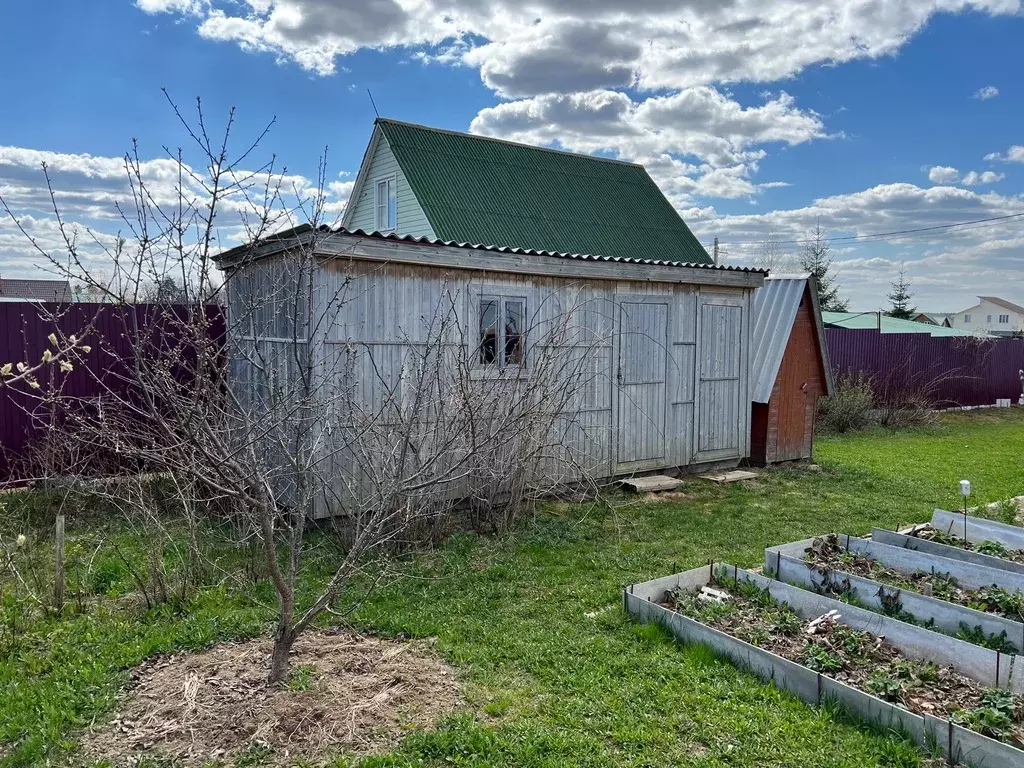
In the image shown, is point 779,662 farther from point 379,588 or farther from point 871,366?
point 871,366

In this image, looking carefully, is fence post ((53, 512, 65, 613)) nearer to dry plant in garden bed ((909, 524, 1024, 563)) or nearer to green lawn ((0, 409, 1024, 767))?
green lawn ((0, 409, 1024, 767))

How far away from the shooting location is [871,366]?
16078 millimetres

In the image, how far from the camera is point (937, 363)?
17297mm

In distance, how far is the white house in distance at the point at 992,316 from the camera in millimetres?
77625

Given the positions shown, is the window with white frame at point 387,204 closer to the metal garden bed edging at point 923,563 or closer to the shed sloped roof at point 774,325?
the shed sloped roof at point 774,325

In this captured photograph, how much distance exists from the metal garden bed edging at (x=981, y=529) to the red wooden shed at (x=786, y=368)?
11.8 feet

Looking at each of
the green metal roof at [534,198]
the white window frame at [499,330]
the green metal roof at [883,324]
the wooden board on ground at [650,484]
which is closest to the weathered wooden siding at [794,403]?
the wooden board on ground at [650,484]

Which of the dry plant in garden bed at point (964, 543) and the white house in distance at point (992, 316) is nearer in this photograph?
the dry plant in garden bed at point (964, 543)

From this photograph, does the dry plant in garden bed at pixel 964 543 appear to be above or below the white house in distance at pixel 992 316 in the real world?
below

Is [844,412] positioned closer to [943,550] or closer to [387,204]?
[943,550]

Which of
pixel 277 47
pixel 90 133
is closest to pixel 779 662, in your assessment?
pixel 90 133

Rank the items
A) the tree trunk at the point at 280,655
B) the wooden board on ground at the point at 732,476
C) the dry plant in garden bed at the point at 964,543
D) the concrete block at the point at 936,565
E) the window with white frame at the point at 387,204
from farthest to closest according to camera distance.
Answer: the window with white frame at the point at 387,204
the wooden board on ground at the point at 732,476
the dry plant in garden bed at the point at 964,543
the concrete block at the point at 936,565
the tree trunk at the point at 280,655

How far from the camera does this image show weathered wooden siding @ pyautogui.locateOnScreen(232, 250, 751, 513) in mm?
6371

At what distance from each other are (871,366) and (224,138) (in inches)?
638
